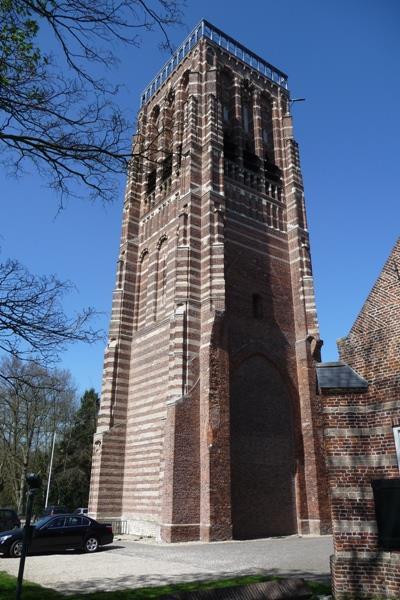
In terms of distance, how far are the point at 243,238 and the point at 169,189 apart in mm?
5945

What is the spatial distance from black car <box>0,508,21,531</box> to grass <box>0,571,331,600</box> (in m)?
11.2

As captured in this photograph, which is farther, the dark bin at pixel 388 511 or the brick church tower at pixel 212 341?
the brick church tower at pixel 212 341

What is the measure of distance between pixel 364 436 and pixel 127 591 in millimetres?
5669

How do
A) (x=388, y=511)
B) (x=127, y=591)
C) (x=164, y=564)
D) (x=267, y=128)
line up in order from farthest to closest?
(x=267, y=128), (x=164, y=564), (x=127, y=591), (x=388, y=511)

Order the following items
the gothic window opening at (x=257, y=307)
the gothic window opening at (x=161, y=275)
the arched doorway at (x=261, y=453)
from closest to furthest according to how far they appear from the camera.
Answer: the arched doorway at (x=261, y=453) < the gothic window opening at (x=257, y=307) < the gothic window opening at (x=161, y=275)

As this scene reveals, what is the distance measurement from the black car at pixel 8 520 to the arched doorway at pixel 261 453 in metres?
9.68

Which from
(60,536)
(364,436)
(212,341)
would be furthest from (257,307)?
(364,436)

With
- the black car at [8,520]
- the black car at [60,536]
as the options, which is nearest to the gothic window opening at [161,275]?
the black car at [8,520]

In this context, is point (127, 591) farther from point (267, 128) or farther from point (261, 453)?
point (267, 128)

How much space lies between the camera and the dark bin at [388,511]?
8.71 m

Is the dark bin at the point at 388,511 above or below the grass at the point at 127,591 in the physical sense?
above

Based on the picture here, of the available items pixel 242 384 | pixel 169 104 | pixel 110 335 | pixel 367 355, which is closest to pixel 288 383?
pixel 242 384

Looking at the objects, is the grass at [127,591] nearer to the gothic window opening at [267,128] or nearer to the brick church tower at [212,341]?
the brick church tower at [212,341]

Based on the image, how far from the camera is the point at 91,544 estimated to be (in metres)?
16.2
